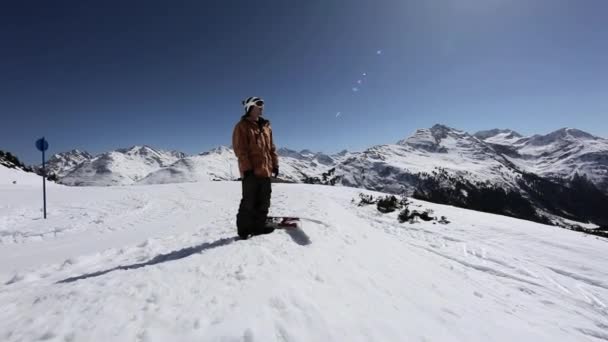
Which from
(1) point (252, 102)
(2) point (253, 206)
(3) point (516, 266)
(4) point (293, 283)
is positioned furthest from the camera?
(3) point (516, 266)

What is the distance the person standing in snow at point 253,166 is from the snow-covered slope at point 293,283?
2.05 feet

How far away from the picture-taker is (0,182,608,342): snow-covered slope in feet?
10.0

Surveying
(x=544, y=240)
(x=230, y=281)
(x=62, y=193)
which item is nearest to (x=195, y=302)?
(x=230, y=281)

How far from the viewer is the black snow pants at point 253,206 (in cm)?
653

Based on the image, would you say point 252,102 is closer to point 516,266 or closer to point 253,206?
point 253,206

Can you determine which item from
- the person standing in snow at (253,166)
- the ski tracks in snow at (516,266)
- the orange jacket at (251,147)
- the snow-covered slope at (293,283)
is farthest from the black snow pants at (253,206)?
the ski tracks in snow at (516,266)

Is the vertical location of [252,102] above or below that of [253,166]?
above

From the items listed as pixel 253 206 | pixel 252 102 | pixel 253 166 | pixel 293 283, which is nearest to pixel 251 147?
pixel 253 166

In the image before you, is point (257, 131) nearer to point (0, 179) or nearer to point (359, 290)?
point (359, 290)

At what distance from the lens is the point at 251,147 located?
21.3 ft

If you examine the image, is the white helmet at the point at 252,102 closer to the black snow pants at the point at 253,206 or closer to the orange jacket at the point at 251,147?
the orange jacket at the point at 251,147

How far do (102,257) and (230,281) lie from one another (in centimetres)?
396

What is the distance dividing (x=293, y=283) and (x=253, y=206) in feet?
9.59

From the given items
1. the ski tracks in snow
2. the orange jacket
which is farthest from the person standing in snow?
the ski tracks in snow
